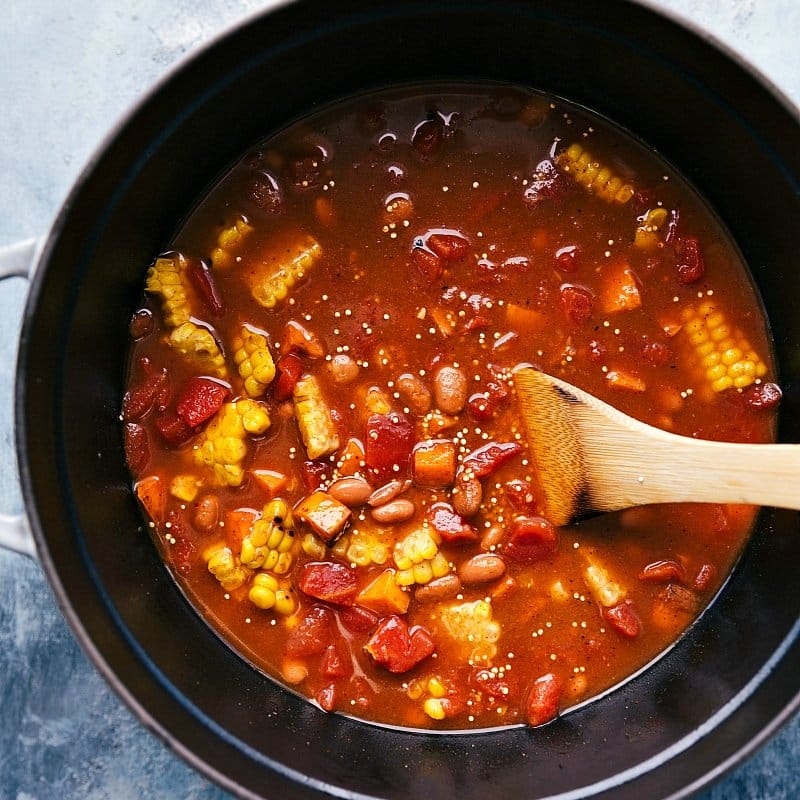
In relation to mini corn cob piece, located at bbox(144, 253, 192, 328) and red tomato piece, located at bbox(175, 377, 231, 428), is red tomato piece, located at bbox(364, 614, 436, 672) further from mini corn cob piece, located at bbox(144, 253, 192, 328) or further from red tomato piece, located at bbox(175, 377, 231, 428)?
mini corn cob piece, located at bbox(144, 253, 192, 328)

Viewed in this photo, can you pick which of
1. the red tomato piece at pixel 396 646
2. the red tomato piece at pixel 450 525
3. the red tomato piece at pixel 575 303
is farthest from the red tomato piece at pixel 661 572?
the red tomato piece at pixel 575 303

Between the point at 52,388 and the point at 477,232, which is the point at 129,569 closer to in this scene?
the point at 52,388

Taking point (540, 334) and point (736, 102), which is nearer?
point (736, 102)

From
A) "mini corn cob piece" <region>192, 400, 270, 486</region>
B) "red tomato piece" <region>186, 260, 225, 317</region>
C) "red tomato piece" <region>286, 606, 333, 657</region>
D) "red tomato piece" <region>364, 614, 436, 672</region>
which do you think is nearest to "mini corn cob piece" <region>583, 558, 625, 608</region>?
"red tomato piece" <region>364, 614, 436, 672</region>

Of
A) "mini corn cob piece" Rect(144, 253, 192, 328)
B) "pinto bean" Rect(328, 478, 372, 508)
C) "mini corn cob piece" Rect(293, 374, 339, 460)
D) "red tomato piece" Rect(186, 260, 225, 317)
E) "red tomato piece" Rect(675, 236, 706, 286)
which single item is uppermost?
"red tomato piece" Rect(675, 236, 706, 286)

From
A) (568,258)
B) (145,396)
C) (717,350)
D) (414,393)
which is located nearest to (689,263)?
(717,350)

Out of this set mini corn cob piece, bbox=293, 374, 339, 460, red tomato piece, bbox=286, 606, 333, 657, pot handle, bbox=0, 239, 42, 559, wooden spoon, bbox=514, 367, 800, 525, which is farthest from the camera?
red tomato piece, bbox=286, 606, 333, 657

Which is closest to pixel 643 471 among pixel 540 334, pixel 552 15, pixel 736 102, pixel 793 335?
pixel 540 334

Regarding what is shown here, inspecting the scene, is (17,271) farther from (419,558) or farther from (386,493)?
(419,558)
